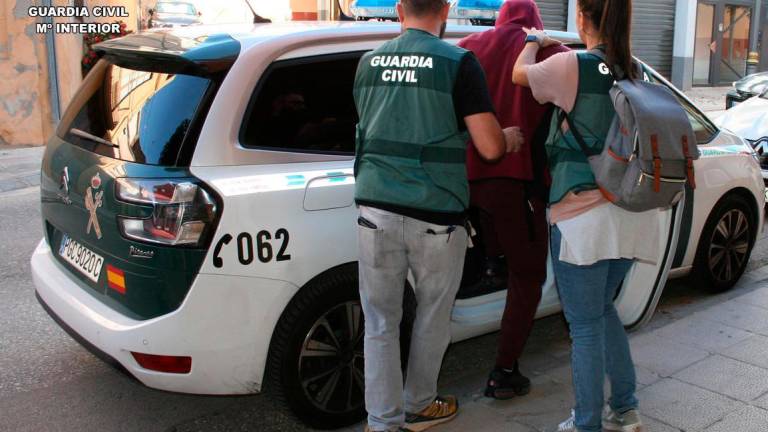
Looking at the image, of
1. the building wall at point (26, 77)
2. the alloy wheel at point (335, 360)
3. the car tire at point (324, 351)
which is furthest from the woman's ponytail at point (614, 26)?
the building wall at point (26, 77)

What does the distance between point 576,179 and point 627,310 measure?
3.80ft

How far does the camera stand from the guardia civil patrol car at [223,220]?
9.40ft

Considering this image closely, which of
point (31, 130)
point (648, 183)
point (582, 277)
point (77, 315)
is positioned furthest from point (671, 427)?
point (31, 130)

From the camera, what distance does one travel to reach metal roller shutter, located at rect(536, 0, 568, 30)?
63.1 ft

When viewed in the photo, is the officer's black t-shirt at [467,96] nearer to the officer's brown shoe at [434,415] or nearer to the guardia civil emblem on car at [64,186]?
the officer's brown shoe at [434,415]

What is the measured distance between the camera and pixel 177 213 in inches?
112

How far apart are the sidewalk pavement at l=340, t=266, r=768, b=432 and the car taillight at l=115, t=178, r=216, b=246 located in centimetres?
119

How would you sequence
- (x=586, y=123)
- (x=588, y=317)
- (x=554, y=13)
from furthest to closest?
(x=554, y=13)
(x=588, y=317)
(x=586, y=123)

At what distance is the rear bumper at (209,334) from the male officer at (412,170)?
15.9 inches

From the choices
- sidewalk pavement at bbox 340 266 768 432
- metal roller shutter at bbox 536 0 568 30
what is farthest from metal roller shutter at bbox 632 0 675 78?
sidewalk pavement at bbox 340 266 768 432

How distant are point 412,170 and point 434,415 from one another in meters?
1.14

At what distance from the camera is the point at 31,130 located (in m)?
11.7

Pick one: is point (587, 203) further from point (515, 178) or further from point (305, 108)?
point (305, 108)

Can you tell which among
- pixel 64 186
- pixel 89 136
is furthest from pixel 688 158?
pixel 64 186
